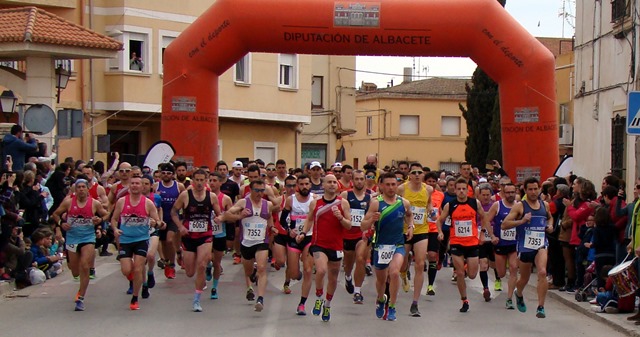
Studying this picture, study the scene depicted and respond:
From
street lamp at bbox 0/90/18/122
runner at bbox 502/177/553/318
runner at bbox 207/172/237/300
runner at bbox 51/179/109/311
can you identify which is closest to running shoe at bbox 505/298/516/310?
runner at bbox 502/177/553/318

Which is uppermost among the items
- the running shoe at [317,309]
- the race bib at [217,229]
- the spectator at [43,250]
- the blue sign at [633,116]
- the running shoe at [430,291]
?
the blue sign at [633,116]

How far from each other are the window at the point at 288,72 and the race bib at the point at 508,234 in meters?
23.0

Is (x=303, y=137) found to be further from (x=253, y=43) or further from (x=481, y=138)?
(x=253, y=43)

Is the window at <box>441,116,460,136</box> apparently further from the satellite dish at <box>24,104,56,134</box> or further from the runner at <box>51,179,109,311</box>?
the runner at <box>51,179,109,311</box>

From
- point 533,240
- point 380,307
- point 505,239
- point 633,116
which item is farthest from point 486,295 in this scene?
point 633,116

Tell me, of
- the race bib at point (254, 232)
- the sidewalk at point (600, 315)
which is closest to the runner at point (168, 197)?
the race bib at point (254, 232)

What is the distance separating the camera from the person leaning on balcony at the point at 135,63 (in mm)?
31188

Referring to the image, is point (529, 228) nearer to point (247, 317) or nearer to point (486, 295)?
point (486, 295)

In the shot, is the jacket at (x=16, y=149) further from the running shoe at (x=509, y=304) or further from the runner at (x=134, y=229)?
the running shoe at (x=509, y=304)

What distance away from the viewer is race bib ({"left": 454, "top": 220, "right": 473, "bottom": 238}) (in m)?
14.1

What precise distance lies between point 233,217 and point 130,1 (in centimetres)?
1866

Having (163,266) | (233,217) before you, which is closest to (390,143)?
(163,266)

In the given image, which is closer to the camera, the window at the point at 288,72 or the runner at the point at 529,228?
the runner at the point at 529,228

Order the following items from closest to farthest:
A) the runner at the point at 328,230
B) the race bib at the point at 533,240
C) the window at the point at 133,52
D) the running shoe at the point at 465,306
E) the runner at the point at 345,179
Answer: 1. the runner at the point at 328,230
2. the race bib at the point at 533,240
3. the running shoe at the point at 465,306
4. the runner at the point at 345,179
5. the window at the point at 133,52
